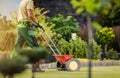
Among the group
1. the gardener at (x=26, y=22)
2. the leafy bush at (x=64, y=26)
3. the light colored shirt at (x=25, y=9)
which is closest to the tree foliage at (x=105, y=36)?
the leafy bush at (x=64, y=26)

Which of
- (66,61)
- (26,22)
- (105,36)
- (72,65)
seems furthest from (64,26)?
(26,22)

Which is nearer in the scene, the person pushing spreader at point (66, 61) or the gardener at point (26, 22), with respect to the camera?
the gardener at point (26, 22)

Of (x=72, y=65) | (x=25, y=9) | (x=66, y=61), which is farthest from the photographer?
(x=72, y=65)

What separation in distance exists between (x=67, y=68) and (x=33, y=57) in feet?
22.4

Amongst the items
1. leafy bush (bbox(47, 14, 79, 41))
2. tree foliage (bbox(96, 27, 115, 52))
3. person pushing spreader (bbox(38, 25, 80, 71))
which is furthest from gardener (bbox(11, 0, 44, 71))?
tree foliage (bbox(96, 27, 115, 52))

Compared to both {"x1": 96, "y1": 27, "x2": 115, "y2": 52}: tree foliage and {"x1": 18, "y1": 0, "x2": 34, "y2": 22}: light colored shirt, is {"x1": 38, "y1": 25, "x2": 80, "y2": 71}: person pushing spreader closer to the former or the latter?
{"x1": 18, "y1": 0, "x2": 34, "y2": 22}: light colored shirt

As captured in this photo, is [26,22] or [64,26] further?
[64,26]

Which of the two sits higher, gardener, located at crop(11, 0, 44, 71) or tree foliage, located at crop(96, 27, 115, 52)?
Answer: tree foliage, located at crop(96, 27, 115, 52)

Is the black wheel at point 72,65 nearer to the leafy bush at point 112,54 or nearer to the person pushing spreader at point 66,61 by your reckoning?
the person pushing spreader at point 66,61

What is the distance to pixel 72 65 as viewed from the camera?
13.1 metres

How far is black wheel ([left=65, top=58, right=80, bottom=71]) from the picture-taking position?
12.8m

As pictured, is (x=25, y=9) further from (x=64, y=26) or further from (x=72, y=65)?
(x=64, y=26)

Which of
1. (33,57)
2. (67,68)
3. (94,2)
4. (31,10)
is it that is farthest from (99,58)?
(94,2)

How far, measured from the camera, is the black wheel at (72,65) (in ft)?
42.1
